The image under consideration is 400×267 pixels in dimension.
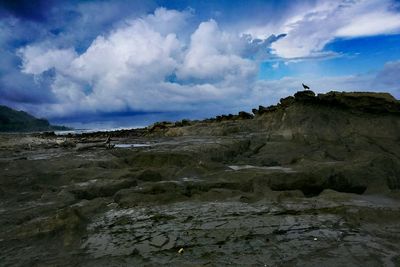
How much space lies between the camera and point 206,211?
8.13 m

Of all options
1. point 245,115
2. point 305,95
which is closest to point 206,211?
point 305,95

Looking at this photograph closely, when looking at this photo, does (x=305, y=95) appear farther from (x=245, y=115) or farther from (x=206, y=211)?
(x=245, y=115)

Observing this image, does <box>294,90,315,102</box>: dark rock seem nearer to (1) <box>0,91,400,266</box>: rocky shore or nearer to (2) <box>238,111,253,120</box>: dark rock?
(1) <box>0,91,400,266</box>: rocky shore

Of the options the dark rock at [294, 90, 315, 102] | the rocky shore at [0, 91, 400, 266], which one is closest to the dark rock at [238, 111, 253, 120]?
the dark rock at [294, 90, 315, 102]

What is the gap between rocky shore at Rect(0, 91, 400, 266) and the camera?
20.1 feet

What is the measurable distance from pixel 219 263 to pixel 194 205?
2.99 meters

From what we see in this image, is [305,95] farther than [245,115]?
No

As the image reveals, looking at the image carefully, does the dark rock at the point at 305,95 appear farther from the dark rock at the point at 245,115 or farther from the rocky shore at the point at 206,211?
the dark rock at the point at 245,115

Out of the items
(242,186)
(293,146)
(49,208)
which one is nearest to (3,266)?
(49,208)

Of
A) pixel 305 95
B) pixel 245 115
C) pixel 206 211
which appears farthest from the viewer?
pixel 245 115

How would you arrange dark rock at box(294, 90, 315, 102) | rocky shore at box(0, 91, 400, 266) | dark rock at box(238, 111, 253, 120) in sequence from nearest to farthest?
rocky shore at box(0, 91, 400, 266) → dark rock at box(294, 90, 315, 102) → dark rock at box(238, 111, 253, 120)

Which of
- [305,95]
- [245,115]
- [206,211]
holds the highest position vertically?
[305,95]

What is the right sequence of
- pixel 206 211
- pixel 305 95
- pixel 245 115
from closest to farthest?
pixel 206 211 < pixel 305 95 < pixel 245 115

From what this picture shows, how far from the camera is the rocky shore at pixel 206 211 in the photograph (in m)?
6.12
